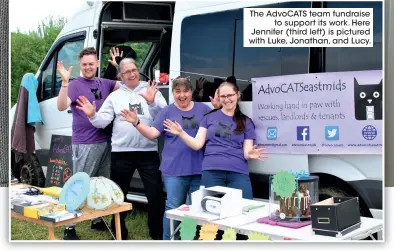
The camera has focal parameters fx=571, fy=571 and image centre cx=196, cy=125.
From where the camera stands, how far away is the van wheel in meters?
4.25

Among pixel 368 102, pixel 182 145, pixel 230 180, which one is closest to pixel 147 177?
pixel 182 145

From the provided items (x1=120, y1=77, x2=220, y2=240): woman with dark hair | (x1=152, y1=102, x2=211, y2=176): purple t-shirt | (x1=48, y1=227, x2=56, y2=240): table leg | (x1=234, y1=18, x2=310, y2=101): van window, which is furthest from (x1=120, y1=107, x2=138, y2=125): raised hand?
(x1=48, y1=227, x2=56, y2=240): table leg

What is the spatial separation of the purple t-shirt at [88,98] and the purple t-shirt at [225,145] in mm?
794

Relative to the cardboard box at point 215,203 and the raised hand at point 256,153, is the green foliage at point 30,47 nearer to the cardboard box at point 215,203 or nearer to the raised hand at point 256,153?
the cardboard box at point 215,203

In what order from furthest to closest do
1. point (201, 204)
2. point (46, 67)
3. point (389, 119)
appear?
point (46, 67) < point (389, 119) < point (201, 204)

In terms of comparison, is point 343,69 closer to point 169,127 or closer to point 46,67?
point 169,127

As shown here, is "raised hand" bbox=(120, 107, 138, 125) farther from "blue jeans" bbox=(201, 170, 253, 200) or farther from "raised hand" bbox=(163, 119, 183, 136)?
"blue jeans" bbox=(201, 170, 253, 200)

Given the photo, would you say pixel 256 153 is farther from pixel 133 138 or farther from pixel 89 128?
pixel 89 128

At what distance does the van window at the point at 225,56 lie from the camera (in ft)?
12.6

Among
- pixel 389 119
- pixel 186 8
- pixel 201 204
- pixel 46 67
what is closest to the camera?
pixel 201 204

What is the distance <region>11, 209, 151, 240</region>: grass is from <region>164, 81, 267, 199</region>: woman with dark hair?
0.63 metres

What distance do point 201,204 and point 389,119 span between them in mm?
1426

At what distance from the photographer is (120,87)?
165 inches

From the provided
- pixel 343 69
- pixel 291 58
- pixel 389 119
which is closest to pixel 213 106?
pixel 291 58
